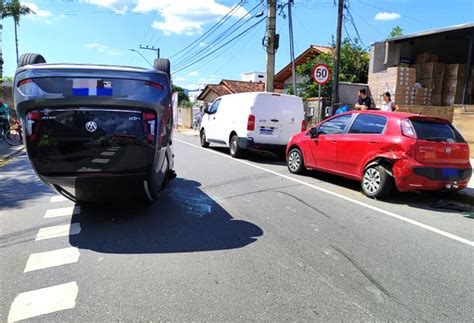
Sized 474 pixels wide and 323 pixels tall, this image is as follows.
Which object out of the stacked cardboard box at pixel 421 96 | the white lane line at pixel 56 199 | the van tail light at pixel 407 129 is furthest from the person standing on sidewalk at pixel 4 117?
the stacked cardboard box at pixel 421 96

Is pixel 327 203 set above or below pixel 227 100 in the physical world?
below

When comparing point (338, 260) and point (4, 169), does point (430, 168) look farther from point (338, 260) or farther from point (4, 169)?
point (4, 169)

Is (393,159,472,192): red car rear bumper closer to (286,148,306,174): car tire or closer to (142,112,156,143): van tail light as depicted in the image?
(286,148,306,174): car tire

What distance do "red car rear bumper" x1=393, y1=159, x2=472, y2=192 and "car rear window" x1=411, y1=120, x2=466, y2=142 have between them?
48cm

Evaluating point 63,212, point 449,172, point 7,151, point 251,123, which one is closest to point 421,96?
point 251,123

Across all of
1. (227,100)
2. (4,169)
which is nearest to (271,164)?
(227,100)

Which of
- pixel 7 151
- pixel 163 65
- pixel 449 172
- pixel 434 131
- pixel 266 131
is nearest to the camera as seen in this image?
pixel 163 65

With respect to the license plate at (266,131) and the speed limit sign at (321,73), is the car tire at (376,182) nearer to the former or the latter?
the license plate at (266,131)

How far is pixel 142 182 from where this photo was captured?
503cm

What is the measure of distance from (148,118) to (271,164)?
7139 millimetres

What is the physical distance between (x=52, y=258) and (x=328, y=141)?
232 inches

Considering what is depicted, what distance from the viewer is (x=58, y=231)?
5160 millimetres

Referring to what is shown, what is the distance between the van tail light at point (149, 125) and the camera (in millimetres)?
4723

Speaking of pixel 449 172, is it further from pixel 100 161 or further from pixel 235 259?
pixel 100 161
